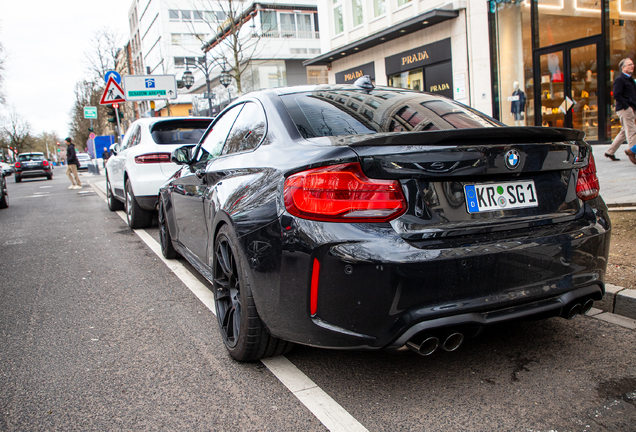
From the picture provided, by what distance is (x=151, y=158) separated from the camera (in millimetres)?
7523

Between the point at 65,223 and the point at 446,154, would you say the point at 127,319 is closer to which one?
the point at 446,154

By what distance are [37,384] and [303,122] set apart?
2025mm

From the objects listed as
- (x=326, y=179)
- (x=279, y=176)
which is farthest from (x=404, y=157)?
(x=279, y=176)

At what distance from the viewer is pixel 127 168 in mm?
7844

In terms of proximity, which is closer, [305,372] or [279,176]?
[279,176]

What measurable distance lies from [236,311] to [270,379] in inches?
17.7

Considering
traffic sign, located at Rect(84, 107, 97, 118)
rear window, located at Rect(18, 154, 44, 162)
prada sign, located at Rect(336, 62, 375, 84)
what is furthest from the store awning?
rear window, located at Rect(18, 154, 44, 162)

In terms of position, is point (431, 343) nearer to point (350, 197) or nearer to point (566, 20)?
point (350, 197)

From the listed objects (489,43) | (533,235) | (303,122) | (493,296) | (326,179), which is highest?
(489,43)

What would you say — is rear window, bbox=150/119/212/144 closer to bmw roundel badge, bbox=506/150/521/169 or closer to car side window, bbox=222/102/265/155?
car side window, bbox=222/102/265/155

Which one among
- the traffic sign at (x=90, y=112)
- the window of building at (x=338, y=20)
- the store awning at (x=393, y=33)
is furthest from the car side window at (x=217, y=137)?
the traffic sign at (x=90, y=112)

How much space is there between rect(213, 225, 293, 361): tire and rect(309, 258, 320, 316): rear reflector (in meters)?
0.52

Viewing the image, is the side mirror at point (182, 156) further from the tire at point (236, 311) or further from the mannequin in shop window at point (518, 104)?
the mannequin in shop window at point (518, 104)

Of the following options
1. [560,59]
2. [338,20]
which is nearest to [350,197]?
[560,59]
